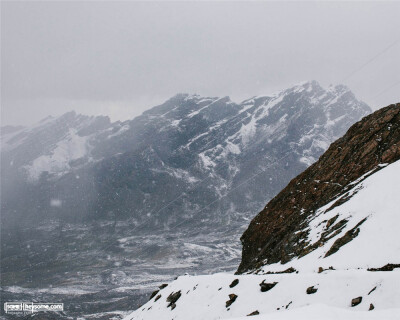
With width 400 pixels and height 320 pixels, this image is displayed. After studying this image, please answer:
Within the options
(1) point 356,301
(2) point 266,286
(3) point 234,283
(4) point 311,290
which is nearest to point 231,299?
(3) point 234,283

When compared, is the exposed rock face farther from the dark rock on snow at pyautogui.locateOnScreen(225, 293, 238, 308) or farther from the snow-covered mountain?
the dark rock on snow at pyautogui.locateOnScreen(225, 293, 238, 308)

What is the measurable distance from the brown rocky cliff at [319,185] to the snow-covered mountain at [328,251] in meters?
0.20

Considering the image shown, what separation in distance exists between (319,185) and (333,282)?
3619cm

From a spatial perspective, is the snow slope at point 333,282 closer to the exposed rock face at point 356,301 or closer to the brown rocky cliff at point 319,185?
the exposed rock face at point 356,301

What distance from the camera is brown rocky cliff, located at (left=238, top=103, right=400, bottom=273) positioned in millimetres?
46719

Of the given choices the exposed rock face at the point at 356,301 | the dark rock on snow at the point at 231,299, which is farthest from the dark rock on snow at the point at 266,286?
the exposed rock face at the point at 356,301

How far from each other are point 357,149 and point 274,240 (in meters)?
18.8

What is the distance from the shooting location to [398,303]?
1581 cm

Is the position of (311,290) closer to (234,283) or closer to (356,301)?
(356,301)

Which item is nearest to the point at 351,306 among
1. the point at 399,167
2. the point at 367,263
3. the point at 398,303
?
the point at 398,303

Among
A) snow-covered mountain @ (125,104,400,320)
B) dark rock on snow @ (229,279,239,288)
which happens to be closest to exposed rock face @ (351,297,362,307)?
snow-covered mountain @ (125,104,400,320)

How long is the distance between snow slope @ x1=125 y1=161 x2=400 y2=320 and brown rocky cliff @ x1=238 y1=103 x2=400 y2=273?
4958mm

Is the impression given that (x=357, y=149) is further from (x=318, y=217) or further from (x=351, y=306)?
(x=351, y=306)

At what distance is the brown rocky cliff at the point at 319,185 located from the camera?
153 feet
